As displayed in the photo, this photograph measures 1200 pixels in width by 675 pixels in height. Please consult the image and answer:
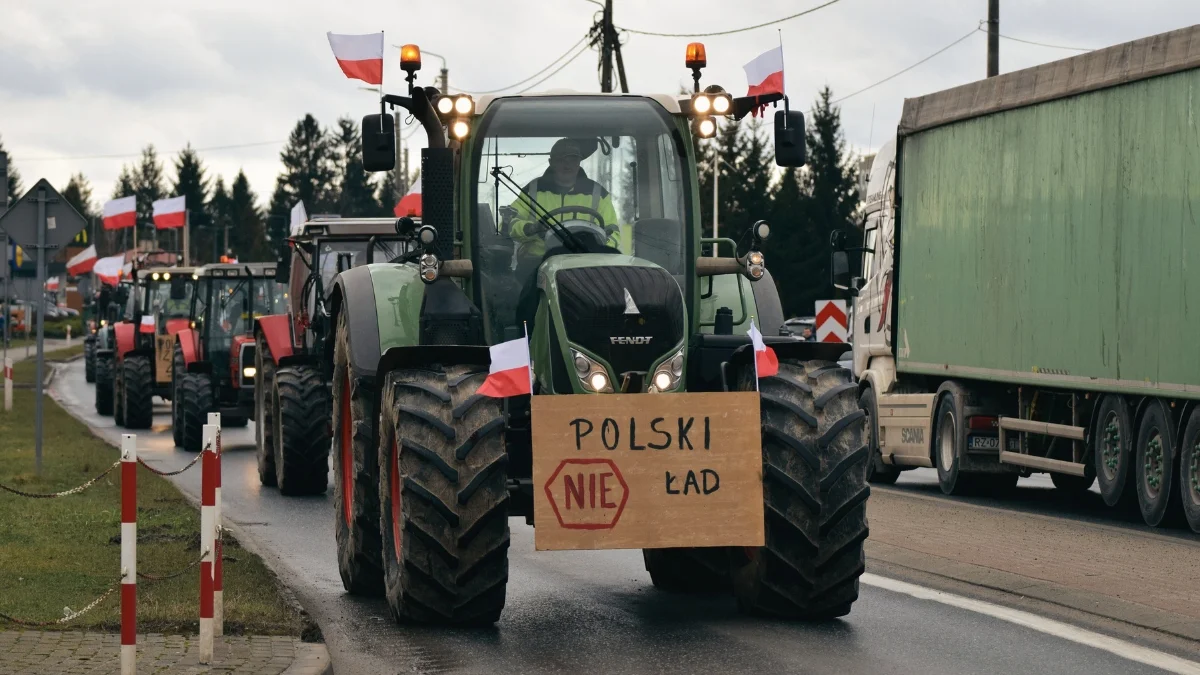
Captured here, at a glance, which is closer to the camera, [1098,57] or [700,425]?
[700,425]

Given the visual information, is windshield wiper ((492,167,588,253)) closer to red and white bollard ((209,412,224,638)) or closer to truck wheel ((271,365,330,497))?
red and white bollard ((209,412,224,638))

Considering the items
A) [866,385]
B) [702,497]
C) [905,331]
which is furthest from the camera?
[866,385]

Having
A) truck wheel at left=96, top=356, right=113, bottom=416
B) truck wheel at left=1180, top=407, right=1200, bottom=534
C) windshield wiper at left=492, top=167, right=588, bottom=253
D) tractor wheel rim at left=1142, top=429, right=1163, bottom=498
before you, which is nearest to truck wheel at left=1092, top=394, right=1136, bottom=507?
tractor wheel rim at left=1142, top=429, right=1163, bottom=498

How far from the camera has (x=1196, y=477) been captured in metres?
15.5

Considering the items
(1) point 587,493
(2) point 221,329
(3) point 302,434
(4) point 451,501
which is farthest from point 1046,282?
(2) point 221,329

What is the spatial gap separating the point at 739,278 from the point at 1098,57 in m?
7.16

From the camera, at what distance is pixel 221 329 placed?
28.1 metres

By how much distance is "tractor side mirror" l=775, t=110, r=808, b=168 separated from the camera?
429 inches

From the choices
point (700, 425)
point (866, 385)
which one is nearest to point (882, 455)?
point (866, 385)

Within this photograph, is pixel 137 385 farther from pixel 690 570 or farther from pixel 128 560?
pixel 128 560

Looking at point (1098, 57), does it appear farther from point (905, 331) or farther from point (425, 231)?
point (425, 231)

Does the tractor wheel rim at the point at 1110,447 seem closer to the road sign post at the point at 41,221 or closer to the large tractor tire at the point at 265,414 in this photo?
the large tractor tire at the point at 265,414

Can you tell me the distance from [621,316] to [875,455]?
13.2 meters

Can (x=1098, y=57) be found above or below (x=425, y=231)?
above
